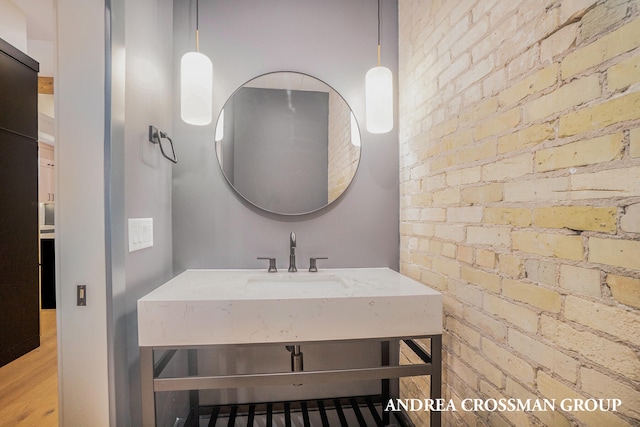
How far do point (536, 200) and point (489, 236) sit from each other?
23 centimetres

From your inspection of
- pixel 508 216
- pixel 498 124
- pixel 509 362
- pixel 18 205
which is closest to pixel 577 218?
pixel 508 216

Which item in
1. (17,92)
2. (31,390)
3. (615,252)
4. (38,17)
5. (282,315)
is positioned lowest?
(31,390)

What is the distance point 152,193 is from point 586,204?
1.64m

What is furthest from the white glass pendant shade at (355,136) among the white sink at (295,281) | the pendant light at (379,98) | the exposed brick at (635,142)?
the exposed brick at (635,142)

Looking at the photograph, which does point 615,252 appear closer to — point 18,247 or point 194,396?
point 194,396

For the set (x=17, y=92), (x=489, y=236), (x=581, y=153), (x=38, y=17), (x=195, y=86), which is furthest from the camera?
(x=38, y=17)

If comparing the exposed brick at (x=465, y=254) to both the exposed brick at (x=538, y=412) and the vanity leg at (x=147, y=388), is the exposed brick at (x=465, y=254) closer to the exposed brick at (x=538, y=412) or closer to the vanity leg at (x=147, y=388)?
the exposed brick at (x=538, y=412)

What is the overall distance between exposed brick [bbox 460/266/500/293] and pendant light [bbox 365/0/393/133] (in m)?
0.89

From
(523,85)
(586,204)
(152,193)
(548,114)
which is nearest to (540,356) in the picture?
(586,204)

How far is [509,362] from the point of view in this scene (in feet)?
3.09

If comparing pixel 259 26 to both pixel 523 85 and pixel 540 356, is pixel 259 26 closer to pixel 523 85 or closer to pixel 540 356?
pixel 523 85

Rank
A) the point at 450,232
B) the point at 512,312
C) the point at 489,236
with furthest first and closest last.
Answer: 1. the point at 450,232
2. the point at 489,236
3. the point at 512,312

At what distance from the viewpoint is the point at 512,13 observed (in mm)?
930

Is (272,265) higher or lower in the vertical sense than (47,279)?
higher
